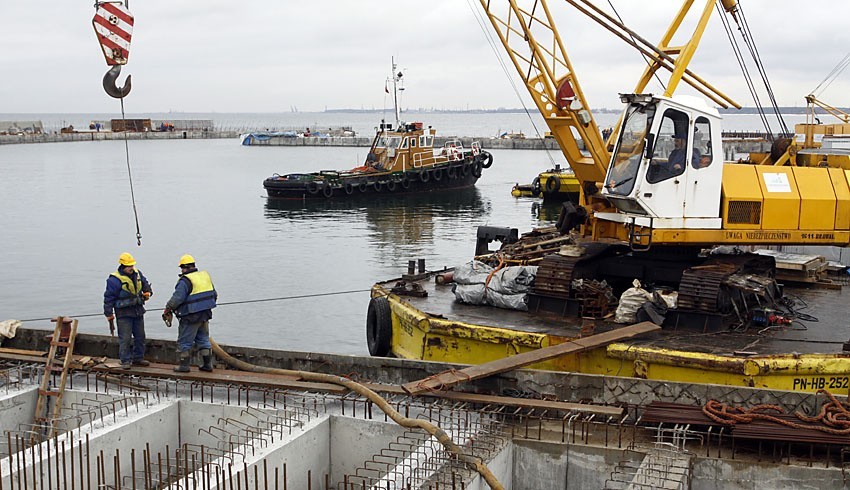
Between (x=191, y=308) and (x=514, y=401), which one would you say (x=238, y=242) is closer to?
(x=191, y=308)

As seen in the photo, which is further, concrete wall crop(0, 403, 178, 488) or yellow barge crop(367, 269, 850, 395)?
yellow barge crop(367, 269, 850, 395)

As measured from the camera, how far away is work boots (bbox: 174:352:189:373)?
9508 millimetres

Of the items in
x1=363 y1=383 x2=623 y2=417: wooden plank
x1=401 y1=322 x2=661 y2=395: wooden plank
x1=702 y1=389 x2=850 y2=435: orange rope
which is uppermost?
x1=401 y1=322 x2=661 y2=395: wooden plank

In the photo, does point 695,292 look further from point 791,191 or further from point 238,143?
point 238,143

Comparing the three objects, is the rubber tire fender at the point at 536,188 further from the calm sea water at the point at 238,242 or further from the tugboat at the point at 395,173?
the tugboat at the point at 395,173

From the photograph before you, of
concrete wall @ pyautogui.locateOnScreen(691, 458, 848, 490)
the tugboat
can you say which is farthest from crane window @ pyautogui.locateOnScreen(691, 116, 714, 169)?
the tugboat

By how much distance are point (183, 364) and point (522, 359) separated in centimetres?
356

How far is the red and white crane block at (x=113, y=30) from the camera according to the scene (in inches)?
414

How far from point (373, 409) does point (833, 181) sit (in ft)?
22.0

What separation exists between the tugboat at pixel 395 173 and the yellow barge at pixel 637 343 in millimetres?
28953

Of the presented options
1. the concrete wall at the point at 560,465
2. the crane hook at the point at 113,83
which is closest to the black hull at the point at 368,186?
the crane hook at the point at 113,83

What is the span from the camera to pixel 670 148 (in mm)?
10852

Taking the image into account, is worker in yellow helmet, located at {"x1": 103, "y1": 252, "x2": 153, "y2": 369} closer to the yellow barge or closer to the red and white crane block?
the red and white crane block

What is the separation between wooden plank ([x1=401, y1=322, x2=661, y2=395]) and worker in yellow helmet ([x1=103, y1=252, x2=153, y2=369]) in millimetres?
3107
